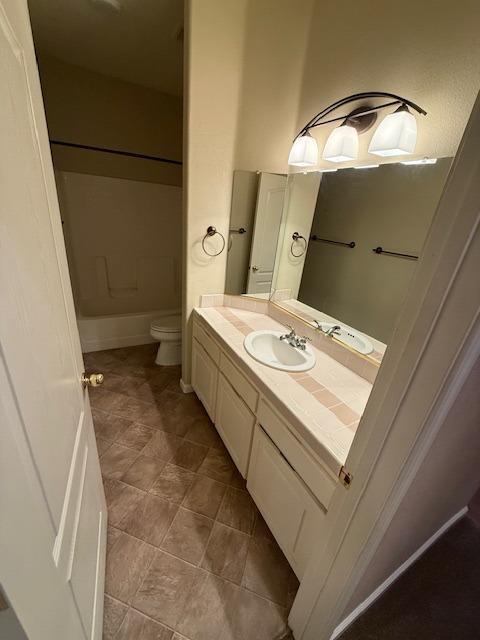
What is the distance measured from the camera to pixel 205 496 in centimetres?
144

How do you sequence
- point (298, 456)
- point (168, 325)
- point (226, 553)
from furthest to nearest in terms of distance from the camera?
point (168, 325) → point (226, 553) → point (298, 456)

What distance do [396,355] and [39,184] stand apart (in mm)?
859

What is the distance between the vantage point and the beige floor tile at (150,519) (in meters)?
1.25

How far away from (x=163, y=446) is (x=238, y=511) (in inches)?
24.8

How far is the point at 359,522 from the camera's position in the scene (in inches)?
25.5

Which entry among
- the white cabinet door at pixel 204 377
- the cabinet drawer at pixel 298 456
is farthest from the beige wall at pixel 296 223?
the cabinet drawer at pixel 298 456

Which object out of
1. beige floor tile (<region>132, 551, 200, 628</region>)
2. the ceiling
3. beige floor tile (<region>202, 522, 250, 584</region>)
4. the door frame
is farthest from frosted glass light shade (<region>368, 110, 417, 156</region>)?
beige floor tile (<region>132, 551, 200, 628</region>)

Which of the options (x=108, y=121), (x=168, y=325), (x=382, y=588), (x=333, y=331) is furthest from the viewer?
(x=168, y=325)

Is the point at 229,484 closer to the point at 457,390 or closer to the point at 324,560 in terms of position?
the point at 324,560

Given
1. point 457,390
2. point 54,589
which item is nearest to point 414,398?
point 457,390

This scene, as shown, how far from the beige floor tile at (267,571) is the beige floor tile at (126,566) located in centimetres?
45

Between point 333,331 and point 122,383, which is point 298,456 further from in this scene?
point 122,383

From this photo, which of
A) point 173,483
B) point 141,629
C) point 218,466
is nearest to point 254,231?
point 218,466

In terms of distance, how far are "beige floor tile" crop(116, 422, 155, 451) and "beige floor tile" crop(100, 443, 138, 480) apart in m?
0.03
